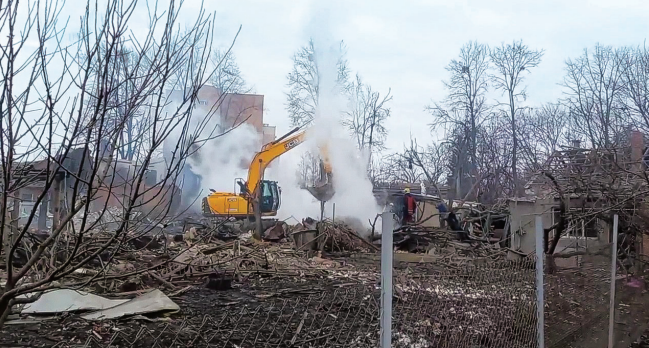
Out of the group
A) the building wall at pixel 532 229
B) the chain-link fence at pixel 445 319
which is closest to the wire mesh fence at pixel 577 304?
the chain-link fence at pixel 445 319

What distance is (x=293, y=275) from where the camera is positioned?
11.2 m

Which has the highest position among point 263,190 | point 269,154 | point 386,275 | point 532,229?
point 269,154

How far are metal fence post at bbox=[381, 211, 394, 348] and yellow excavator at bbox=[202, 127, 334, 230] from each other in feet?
55.7

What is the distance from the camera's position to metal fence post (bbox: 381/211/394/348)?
8.66 ft

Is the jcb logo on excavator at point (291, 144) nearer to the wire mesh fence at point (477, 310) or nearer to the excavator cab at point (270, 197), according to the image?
the excavator cab at point (270, 197)

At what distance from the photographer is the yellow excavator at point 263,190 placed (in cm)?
2136

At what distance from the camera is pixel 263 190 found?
896 inches

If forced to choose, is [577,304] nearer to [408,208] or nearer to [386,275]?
[386,275]

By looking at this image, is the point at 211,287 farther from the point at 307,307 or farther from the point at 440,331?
the point at 440,331

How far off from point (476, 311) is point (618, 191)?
4.14 meters

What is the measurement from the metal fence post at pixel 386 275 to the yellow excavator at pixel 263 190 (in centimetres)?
1698

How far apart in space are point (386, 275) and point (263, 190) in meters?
20.2

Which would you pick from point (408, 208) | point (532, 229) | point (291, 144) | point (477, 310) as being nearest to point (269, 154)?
point (291, 144)

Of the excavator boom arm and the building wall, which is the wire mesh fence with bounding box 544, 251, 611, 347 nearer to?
the building wall
